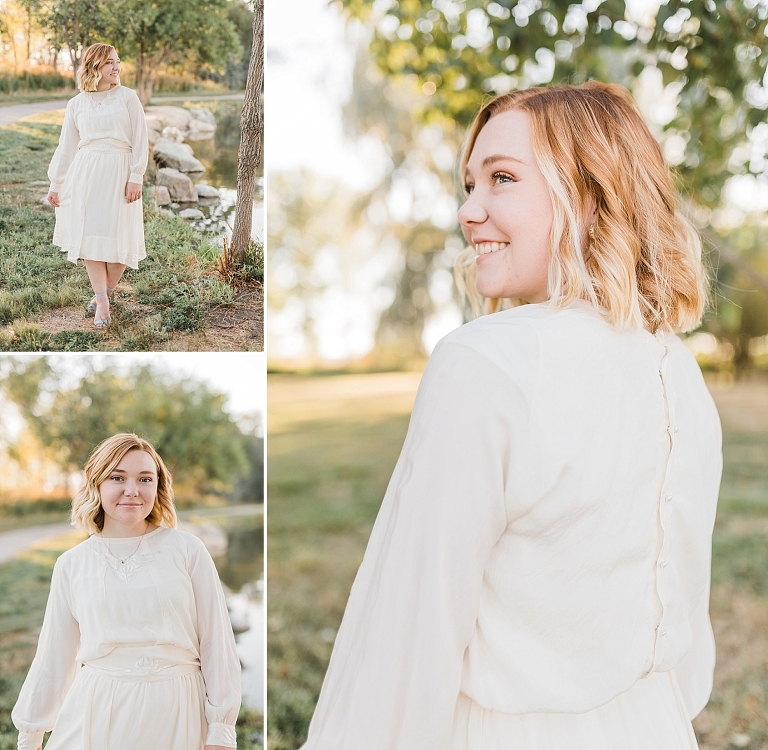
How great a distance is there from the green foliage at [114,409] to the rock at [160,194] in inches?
14.2

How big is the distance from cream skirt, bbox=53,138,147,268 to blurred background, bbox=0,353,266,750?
0.73 feet

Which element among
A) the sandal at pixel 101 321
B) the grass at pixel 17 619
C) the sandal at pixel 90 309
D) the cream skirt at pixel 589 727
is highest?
the sandal at pixel 90 309

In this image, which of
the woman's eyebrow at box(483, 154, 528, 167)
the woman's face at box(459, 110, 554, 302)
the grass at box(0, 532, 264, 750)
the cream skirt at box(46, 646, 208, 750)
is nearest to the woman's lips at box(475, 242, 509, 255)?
the woman's face at box(459, 110, 554, 302)

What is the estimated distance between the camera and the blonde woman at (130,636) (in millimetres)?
1656

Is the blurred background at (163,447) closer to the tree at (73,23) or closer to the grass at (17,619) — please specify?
the grass at (17,619)

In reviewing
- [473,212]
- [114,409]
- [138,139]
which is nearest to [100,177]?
[138,139]

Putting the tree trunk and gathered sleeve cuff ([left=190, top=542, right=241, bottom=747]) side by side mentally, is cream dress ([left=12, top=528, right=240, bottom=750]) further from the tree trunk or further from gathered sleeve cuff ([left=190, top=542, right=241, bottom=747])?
the tree trunk

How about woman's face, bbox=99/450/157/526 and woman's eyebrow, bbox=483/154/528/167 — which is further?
woman's face, bbox=99/450/157/526

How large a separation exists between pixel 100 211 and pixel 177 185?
173mm

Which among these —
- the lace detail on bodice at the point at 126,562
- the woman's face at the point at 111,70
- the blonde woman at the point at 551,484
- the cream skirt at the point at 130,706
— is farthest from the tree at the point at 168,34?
the cream skirt at the point at 130,706

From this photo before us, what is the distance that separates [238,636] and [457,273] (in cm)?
95

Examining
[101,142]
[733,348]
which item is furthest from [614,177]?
[733,348]

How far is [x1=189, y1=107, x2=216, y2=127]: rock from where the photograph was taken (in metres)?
1.81

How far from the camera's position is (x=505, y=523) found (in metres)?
1.00
